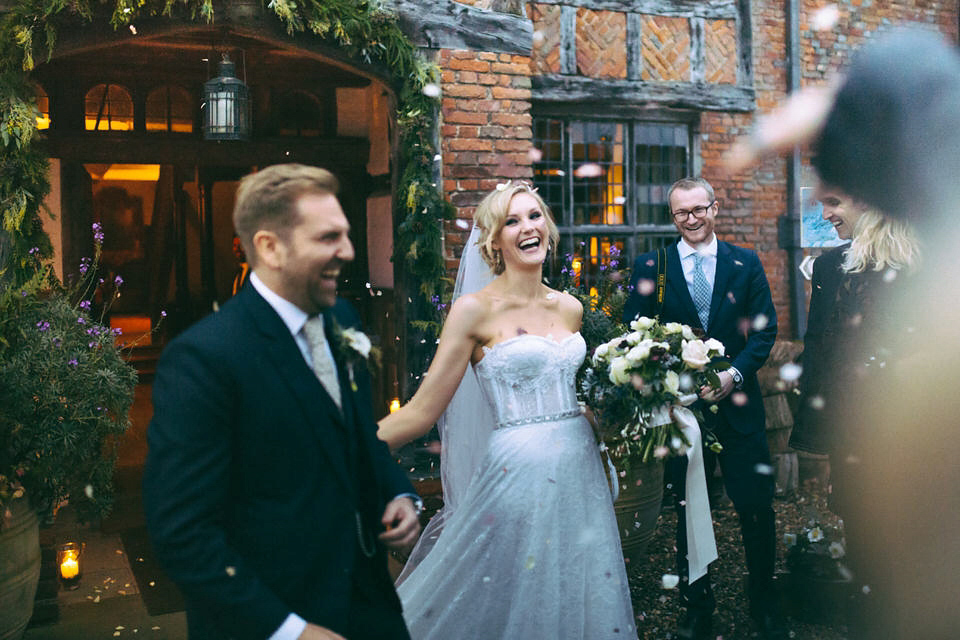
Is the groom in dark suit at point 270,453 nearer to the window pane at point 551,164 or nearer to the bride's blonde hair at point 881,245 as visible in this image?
the bride's blonde hair at point 881,245

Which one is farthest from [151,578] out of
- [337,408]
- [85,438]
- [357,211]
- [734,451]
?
[357,211]

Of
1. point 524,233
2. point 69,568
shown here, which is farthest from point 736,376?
point 69,568

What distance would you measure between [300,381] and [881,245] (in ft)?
7.20

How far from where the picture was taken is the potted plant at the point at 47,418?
3.65 metres

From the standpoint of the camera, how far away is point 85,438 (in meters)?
4.02

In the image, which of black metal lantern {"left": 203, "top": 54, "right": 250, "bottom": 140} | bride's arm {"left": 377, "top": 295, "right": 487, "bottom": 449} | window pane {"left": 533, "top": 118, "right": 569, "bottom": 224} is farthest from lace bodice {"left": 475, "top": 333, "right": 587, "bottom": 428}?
window pane {"left": 533, "top": 118, "right": 569, "bottom": 224}

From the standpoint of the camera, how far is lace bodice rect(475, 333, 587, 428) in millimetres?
3355

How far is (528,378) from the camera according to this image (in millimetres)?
3387

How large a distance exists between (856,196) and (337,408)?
152 cm

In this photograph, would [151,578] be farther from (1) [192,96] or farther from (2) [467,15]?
(1) [192,96]

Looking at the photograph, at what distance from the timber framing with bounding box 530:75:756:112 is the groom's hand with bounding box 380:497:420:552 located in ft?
19.1

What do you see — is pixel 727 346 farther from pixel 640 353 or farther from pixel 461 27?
pixel 461 27

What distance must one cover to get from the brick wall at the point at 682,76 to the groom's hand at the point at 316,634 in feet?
15.9

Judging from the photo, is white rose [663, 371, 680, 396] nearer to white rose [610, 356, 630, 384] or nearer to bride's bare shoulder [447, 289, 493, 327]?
white rose [610, 356, 630, 384]
